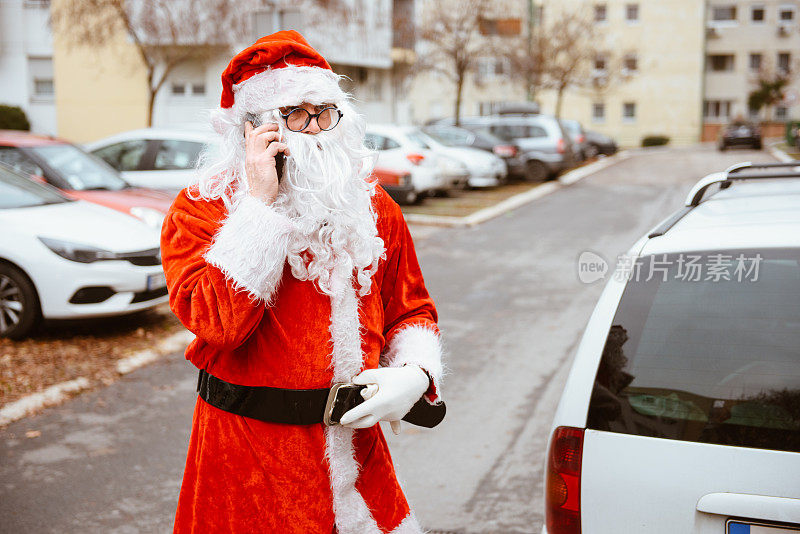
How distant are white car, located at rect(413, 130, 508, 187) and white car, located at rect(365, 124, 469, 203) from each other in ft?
3.79

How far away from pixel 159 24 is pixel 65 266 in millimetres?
12008

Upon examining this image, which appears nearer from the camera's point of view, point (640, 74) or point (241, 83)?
point (241, 83)

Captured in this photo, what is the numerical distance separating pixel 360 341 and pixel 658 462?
89 centimetres

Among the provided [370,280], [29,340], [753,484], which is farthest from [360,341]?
[29,340]

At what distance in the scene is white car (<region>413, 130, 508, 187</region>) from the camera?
19.0 m

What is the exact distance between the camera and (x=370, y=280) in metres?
2.04

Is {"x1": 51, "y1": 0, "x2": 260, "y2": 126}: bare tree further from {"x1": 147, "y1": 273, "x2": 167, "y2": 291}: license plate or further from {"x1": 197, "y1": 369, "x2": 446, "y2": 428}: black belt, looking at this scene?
{"x1": 197, "y1": 369, "x2": 446, "y2": 428}: black belt

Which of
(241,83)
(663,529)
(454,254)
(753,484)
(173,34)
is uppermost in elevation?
(173,34)

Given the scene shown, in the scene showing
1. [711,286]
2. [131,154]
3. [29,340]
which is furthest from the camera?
[131,154]

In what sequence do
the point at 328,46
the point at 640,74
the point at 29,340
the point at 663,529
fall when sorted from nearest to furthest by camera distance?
1. the point at 663,529
2. the point at 29,340
3. the point at 328,46
4. the point at 640,74

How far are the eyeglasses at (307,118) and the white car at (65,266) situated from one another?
514cm

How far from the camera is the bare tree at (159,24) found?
54.5ft

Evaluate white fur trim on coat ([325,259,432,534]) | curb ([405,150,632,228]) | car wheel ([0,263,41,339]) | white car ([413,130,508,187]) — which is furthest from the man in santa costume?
white car ([413,130,508,187])

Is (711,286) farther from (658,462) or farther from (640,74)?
(640,74)
